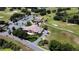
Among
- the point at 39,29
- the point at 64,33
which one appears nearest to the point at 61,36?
the point at 64,33

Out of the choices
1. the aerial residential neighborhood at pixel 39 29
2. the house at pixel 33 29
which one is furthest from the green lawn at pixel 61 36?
the house at pixel 33 29

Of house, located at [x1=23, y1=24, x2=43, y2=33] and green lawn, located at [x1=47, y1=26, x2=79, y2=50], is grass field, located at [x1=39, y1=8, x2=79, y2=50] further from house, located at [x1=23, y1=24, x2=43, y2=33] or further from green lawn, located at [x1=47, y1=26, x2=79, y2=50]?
house, located at [x1=23, y1=24, x2=43, y2=33]

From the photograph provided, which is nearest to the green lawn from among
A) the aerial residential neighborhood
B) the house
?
the aerial residential neighborhood

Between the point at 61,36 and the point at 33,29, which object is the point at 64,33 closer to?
the point at 61,36

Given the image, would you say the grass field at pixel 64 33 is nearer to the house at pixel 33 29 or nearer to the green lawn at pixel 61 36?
the green lawn at pixel 61 36

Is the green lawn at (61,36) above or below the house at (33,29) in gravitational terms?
below

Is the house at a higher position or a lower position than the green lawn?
higher

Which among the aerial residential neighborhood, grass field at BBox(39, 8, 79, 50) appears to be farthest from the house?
grass field at BBox(39, 8, 79, 50)
